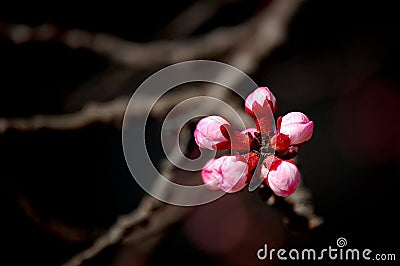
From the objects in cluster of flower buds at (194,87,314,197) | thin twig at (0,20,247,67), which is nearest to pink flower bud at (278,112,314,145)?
cluster of flower buds at (194,87,314,197)

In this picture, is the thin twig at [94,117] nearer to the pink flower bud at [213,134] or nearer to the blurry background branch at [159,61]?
the blurry background branch at [159,61]

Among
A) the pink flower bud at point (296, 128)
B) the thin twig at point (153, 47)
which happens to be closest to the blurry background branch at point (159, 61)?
the thin twig at point (153, 47)

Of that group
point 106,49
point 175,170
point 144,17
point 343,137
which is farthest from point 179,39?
point 175,170

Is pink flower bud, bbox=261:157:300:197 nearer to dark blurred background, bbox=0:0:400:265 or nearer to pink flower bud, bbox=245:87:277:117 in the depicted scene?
pink flower bud, bbox=245:87:277:117

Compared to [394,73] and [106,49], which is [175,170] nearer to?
[106,49]

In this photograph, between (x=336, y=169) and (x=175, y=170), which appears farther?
(x=336, y=169)

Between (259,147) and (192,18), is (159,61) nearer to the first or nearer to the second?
(192,18)
